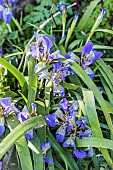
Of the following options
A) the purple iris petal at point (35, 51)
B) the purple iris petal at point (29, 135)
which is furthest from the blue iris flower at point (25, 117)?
the purple iris petal at point (35, 51)

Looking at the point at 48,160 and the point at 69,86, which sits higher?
the point at 69,86

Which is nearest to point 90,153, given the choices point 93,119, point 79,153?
point 79,153

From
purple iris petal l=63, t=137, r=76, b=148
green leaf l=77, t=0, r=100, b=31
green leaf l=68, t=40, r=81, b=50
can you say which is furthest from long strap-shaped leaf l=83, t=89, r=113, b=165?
green leaf l=77, t=0, r=100, b=31

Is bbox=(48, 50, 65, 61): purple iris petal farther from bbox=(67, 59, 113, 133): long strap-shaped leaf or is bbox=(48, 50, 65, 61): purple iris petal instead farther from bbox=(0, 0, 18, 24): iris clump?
bbox=(0, 0, 18, 24): iris clump

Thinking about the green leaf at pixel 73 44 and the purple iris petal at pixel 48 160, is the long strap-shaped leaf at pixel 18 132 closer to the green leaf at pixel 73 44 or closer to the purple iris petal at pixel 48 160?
the purple iris petal at pixel 48 160

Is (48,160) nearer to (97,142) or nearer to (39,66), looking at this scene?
(97,142)

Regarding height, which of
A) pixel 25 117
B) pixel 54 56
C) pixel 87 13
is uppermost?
pixel 87 13
